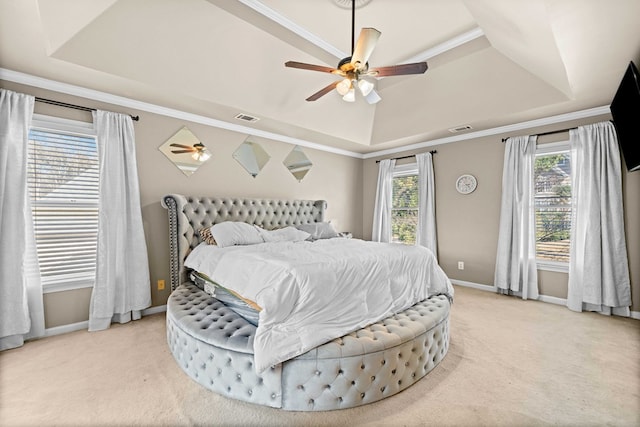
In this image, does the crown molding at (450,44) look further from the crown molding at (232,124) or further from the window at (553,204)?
the window at (553,204)

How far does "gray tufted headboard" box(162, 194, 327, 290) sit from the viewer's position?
3.63 m

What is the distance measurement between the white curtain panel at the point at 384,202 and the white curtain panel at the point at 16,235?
5.33 metres

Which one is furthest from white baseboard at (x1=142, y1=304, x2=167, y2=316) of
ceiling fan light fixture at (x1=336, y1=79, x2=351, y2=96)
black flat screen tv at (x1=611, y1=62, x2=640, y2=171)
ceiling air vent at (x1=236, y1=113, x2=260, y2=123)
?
black flat screen tv at (x1=611, y1=62, x2=640, y2=171)

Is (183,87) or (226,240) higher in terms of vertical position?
(183,87)

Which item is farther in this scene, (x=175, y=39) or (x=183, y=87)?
(x=183, y=87)

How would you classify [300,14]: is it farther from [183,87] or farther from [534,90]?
[534,90]

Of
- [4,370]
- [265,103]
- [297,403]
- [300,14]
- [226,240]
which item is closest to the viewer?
[297,403]

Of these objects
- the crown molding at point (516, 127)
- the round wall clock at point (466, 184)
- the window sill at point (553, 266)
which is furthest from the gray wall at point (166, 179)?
the window sill at point (553, 266)

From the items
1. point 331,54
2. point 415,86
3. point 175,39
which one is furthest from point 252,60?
point 415,86

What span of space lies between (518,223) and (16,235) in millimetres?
6174

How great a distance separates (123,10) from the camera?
247cm

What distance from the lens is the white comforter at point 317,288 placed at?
6.10 ft

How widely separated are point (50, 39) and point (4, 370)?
2.81m

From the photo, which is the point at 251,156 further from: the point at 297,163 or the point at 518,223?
the point at 518,223
